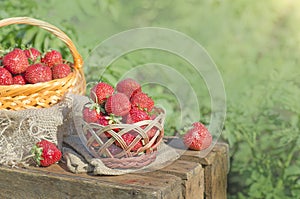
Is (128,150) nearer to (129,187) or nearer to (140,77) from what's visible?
(129,187)

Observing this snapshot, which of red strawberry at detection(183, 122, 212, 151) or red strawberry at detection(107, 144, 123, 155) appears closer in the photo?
red strawberry at detection(107, 144, 123, 155)

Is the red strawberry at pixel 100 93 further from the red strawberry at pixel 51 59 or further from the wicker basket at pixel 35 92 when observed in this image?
the red strawberry at pixel 51 59

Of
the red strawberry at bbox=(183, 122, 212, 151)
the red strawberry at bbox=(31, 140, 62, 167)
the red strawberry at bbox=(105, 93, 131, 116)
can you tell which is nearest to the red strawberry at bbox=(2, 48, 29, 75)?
the red strawberry at bbox=(31, 140, 62, 167)

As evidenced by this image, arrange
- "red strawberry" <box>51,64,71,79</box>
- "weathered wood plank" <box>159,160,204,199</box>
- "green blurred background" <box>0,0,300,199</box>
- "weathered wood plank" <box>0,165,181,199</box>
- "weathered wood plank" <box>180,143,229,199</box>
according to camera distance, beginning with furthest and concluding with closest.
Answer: "green blurred background" <box>0,0,300,199</box> < "red strawberry" <box>51,64,71,79</box> < "weathered wood plank" <box>180,143,229,199</box> < "weathered wood plank" <box>159,160,204,199</box> < "weathered wood plank" <box>0,165,181,199</box>

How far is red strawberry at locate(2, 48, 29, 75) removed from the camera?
181 centimetres

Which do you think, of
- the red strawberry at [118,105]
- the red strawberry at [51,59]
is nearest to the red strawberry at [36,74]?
the red strawberry at [51,59]

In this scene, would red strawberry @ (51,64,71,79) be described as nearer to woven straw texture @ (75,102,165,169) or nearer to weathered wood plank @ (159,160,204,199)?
woven straw texture @ (75,102,165,169)

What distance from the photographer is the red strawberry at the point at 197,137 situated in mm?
1769

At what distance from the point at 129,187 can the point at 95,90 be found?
0.97 feet

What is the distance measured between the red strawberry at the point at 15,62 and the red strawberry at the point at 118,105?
45 centimetres

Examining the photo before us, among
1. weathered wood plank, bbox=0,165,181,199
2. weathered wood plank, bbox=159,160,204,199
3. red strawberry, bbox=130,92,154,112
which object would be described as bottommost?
weathered wood plank, bbox=0,165,181,199

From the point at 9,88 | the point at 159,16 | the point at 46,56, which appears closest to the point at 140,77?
the point at 46,56

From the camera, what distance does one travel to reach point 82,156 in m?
1.63

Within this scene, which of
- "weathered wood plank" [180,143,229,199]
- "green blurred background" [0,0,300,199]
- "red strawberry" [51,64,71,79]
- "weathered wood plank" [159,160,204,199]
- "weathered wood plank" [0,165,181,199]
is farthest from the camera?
"green blurred background" [0,0,300,199]
